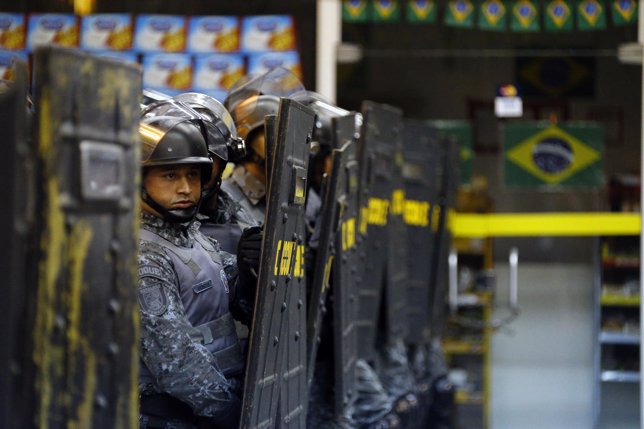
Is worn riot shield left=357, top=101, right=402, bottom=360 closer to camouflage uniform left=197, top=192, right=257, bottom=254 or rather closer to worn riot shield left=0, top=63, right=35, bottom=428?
camouflage uniform left=197, top=192, right=257, bottom=254

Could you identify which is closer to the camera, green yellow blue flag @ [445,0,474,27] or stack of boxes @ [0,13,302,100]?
stack of boxes @ [0,13,302,100]

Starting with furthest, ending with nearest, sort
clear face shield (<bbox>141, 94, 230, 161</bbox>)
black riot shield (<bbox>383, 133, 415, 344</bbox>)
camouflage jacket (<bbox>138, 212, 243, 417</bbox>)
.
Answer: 1. black riot shield (<bbox>383, 133, 415, 344</bbox>)
2. clear face shield (<bbox>141, 94, 230, 161</bbox>)
3. camouflage jacket (<bbox>138, 212, 243, 417</bbox>)

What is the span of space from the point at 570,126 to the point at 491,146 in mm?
A: 576

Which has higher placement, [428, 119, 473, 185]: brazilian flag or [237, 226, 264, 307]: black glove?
[428, 119, 473, 185]: brazilian flag

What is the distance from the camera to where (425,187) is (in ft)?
25.6

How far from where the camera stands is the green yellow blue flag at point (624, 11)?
381 inches

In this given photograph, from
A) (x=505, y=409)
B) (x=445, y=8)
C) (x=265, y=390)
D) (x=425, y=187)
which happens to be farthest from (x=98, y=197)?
(x=505, y=409)

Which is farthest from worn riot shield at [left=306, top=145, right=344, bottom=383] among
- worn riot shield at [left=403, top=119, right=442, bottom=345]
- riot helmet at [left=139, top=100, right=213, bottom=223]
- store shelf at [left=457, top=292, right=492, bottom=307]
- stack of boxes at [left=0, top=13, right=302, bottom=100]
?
store shelf at [left=457, top=292, right=492, bottom=307]

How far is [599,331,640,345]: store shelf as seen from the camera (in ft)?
32.4

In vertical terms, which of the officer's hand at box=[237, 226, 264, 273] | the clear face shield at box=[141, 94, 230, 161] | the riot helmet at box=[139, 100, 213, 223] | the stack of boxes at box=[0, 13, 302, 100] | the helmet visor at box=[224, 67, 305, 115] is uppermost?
the stack of boxes at box=[0, 13, 302, 100]

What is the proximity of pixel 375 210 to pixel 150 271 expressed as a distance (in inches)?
113

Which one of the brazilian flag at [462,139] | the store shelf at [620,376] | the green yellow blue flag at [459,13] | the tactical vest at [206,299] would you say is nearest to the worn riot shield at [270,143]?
the tactical vest at [206,299]

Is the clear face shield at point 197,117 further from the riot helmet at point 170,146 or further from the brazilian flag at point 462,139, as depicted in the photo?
the brazilian flag at point 462,139

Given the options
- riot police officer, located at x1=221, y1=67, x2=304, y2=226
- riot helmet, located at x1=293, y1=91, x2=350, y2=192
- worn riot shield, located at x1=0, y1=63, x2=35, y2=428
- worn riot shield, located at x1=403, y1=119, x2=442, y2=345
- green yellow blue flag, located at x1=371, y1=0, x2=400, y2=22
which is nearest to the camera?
worn riot shield, located at x1=0, y1=63, x2=35, y2=428
